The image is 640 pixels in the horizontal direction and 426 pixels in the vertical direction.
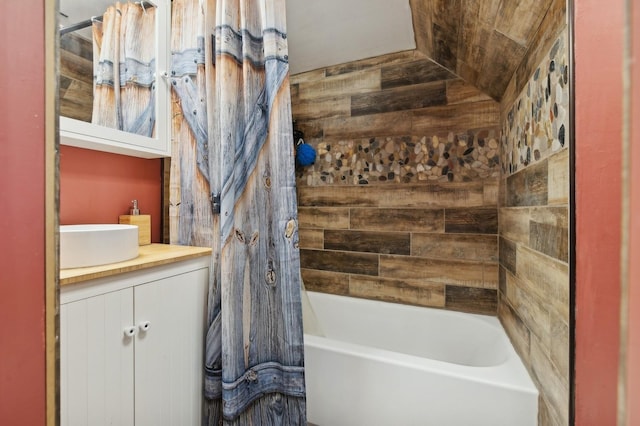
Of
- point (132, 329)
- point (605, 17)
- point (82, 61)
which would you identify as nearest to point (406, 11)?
point (605, 17)

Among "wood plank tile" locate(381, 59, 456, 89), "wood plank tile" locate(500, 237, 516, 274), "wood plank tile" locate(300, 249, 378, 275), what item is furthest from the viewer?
"wood plank tile" locate(300, 249, 378, 275)

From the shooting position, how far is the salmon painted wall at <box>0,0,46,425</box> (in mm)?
350

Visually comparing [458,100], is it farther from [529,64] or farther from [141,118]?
[141,118]

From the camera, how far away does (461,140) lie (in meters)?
1.86

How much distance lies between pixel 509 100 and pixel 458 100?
A: 0.36 m

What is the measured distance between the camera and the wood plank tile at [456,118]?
1.79 meters

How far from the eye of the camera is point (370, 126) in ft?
6.96

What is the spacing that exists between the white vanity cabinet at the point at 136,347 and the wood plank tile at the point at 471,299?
5.24 ft

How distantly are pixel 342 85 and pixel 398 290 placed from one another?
1656mm

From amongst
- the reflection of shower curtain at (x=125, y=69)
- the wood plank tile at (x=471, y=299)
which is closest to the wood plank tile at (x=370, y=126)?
the wood plank tile at (x=471, y=299)

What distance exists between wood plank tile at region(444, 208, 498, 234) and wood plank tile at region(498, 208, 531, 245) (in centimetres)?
7

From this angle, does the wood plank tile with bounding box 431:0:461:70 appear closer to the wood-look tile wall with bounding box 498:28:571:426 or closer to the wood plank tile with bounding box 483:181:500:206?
the wood-look tile wall with bounding box 498:28:571:426

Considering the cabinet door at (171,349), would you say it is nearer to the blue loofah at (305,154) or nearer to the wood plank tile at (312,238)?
the wood plank tile at (312,238)

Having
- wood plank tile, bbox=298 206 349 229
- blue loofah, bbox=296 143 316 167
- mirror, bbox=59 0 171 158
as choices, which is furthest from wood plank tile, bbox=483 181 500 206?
mirror, bbox=59 0 171 158
